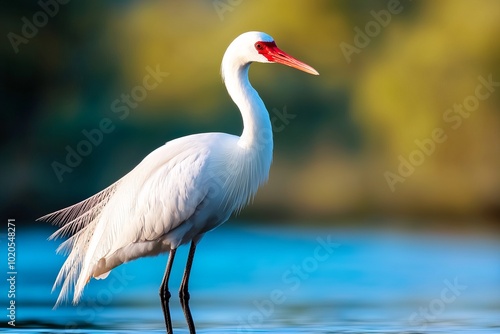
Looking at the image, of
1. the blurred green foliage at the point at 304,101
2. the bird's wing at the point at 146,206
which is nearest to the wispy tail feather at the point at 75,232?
the bird's wing at the point at 146,206

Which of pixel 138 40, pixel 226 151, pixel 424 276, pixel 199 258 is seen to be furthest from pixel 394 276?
pixel 138 40

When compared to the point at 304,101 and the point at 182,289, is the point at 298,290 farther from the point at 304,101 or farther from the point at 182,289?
the point at 304,101

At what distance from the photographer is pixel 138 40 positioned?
15117mm

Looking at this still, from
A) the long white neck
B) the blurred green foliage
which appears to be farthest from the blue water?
the blurred green foliage

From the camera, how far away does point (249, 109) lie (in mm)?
5008

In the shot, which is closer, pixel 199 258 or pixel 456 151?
pixel 199 258

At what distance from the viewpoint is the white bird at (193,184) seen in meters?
5.01

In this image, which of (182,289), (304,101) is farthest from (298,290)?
(304,101)

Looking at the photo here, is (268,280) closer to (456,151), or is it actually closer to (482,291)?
(482,291)

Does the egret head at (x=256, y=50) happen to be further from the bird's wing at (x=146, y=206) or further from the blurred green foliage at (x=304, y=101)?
the blurred green foliage at (x=304, y=101)

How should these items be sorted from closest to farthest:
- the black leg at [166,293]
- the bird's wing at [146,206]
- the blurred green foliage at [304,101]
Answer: the bird's wing at [146,206] → the black leg at [166,293] → the blurred green foliage at [304,101]

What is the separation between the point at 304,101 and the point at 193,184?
9.30 m

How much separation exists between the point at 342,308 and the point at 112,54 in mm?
9857

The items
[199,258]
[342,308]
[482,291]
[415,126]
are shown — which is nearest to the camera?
[342,308]
